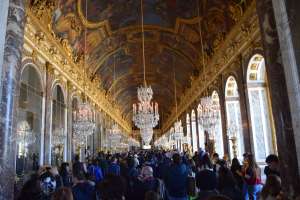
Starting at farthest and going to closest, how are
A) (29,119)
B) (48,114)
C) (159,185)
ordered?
(48,114), (29,119), (159,185)

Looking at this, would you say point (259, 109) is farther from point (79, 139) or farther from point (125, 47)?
point (125, 47)

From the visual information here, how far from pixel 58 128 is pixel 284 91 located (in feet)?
32.7

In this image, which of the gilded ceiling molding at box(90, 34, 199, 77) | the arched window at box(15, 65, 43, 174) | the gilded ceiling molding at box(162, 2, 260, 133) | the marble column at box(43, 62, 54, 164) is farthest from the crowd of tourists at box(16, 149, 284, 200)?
the gilded ceiling molding at box(90, 34, 199, 77)

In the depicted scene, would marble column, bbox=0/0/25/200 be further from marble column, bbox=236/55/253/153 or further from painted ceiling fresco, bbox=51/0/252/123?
marble column, bbox=236/55/253/153

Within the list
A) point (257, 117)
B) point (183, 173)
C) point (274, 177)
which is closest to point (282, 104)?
point (274, 177)

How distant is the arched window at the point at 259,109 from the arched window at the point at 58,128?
26.6 feet

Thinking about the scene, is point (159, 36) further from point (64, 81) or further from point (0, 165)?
A: point (0, 165)

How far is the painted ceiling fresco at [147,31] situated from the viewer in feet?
41.3

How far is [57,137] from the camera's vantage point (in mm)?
11281

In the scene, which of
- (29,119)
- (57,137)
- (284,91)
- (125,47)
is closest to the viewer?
(284,91)

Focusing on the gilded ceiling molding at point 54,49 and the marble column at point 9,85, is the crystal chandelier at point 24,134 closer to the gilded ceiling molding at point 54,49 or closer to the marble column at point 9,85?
the gilded ceiling molding at point 54,49

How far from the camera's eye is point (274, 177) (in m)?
3.15

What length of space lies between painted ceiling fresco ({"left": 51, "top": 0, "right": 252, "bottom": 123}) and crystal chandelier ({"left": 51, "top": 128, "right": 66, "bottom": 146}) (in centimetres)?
451

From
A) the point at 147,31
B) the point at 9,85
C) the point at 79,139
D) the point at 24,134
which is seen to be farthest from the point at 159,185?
the point at 147,31
